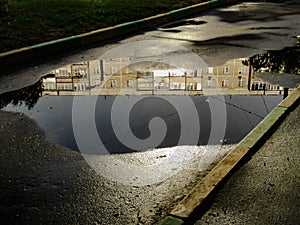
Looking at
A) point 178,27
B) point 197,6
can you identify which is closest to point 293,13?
point 197,6

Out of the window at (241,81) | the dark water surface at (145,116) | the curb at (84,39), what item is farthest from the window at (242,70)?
the curb at (84,39)

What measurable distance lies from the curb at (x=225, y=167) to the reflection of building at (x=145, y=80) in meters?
1.20

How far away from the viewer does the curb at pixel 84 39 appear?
24.1ft

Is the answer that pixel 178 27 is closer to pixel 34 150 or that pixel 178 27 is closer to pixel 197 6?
pixel 197 6

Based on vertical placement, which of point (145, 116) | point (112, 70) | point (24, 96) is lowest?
point (145, 116)

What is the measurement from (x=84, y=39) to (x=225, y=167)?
5.84m

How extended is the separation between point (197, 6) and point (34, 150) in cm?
986

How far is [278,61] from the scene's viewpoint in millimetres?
7301

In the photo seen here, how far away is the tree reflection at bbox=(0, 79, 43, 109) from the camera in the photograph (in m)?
5.48

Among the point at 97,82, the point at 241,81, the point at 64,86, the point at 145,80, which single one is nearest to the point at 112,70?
Result: the point at 97,82

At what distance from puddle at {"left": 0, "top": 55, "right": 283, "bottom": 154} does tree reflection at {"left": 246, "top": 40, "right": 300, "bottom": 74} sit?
354 millimetres

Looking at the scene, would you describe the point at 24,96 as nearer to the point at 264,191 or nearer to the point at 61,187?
the point at 61,187

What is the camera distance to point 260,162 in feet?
12.7

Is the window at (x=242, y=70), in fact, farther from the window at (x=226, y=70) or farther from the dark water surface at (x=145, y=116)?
the dark water surface at (x=145, y=116)
